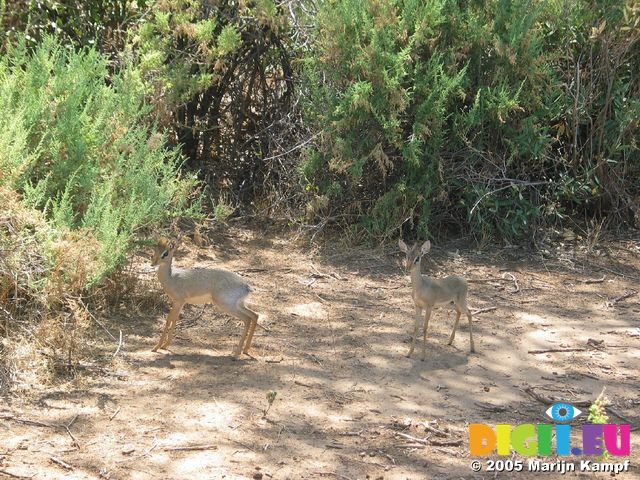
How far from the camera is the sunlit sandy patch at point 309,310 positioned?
723 cm

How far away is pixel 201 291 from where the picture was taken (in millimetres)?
6281

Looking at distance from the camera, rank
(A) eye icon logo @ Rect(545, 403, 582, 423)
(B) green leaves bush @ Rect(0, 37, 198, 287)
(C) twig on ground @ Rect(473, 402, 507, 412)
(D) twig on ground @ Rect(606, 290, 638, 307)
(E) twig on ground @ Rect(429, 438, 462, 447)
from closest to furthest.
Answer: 1. (E) twig on ground @ Rect(429, 438, 462, 447)
2. (A) eye icon logo @ Rect(545, 403, 582, 423)
3. (C) twig on ground @ Rect(473, 402, 507, 412)
4. (B) green leaves bush @ Rect(0, 37, 198, 287)
5. (D) twig on ground @ Rect(606, 290, 638, 307)

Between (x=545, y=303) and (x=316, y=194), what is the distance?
2.60 meters

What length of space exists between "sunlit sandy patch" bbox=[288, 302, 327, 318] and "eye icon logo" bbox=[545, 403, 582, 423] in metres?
2.25

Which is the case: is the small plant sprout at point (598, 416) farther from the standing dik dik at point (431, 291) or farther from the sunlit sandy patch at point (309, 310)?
the sunlit sandy patch at point (309, 310)

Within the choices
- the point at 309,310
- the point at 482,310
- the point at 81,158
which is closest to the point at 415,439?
the point at 309,310

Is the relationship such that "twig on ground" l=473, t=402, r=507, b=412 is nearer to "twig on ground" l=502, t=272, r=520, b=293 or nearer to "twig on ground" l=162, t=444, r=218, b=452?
"twig on ground" l=162, t=444, r=218, b=452

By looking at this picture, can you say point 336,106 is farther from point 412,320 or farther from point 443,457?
point 443,457

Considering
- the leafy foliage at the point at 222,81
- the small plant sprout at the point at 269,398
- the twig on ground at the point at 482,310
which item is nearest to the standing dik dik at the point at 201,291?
the small plant sprout at the point at 269,398

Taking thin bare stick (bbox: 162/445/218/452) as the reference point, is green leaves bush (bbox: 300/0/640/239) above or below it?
above

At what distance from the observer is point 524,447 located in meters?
4.95

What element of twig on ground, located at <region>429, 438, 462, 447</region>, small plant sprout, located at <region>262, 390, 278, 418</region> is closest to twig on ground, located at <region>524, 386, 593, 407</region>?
twig on ground, located at <region>429, 438, 462, 447</region>

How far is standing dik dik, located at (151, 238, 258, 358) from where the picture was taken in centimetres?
627

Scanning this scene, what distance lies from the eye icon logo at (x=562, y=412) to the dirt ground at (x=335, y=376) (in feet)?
0.23
